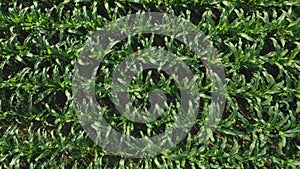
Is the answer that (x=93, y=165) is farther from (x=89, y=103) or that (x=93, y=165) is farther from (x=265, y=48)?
(x=265, y=48)

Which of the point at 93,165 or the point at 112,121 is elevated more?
the point at 112,121

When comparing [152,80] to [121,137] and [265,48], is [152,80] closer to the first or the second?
[121,137]

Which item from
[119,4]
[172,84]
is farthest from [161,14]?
[172,84]

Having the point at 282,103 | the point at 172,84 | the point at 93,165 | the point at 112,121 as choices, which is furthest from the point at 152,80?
the point at 282,103

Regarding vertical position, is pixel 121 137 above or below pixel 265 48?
below

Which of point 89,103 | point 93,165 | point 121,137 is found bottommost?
point 93,165

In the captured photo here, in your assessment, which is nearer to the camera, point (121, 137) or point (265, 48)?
point (121, 137)
